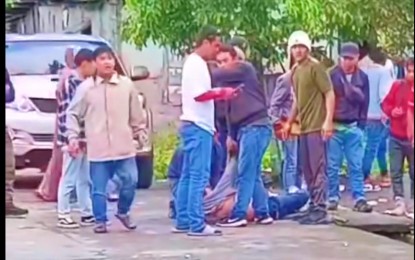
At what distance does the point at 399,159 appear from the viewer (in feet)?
17.3

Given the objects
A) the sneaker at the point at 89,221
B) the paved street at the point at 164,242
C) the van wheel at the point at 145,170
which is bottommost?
the paved street at the point at 164,242

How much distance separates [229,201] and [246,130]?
0.36m

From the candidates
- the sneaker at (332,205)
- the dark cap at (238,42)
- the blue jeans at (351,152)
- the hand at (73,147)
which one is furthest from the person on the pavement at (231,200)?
the hand at (73,147)

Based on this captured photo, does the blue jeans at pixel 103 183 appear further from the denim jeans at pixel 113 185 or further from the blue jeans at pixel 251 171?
the blue jeans at pixel 251 171

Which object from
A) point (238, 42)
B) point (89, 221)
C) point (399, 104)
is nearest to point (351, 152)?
point (399, 104)

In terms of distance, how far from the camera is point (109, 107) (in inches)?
206

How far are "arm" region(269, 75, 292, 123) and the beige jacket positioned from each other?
64 cm

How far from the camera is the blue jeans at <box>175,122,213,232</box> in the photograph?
5289 mm

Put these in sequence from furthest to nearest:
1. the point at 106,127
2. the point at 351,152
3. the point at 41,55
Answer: the point at 351,152 < the point at 106,127 < the point at 41,55

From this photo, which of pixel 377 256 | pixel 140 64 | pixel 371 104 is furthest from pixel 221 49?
pixel 377 256

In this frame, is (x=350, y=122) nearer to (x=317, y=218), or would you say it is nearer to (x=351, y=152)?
(x=351, y=152)

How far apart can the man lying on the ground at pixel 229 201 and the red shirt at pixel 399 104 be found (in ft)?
1.82

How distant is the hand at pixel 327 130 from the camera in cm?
534

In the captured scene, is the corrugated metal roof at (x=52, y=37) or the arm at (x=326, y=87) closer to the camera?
the corrugated metal roof at (x=52, y=37)
